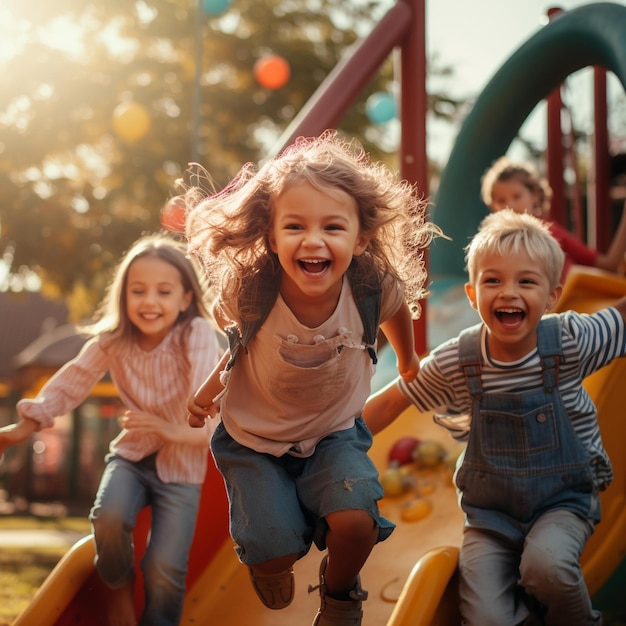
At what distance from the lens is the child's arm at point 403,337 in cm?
292

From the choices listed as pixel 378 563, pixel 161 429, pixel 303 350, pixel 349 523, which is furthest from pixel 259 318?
pixel 378 563

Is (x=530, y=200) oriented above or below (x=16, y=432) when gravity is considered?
above

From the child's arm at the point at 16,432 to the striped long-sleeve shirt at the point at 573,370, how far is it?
1390mm

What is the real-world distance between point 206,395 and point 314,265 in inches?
20.8

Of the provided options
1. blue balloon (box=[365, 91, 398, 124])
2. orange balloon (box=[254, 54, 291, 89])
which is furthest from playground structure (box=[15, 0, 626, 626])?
orange balloon (box=[254, 54, 291, 89])

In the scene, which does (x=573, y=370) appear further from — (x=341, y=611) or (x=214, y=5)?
(x=214, y=5)

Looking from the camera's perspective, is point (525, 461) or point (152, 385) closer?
point (525, 461)

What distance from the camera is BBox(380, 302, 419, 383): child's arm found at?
9.58 ft

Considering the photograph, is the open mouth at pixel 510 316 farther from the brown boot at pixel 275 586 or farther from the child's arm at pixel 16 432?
the child's arm at pixel 16 432

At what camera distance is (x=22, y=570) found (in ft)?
24.8

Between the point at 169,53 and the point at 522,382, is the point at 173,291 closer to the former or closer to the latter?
the point at 522,382

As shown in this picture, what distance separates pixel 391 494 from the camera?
12.9 feet

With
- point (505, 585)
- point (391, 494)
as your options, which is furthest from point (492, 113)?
point (505, 585)

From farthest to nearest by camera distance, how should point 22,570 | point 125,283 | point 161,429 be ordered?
point 22,570 < point 125,283 < point 161,429
